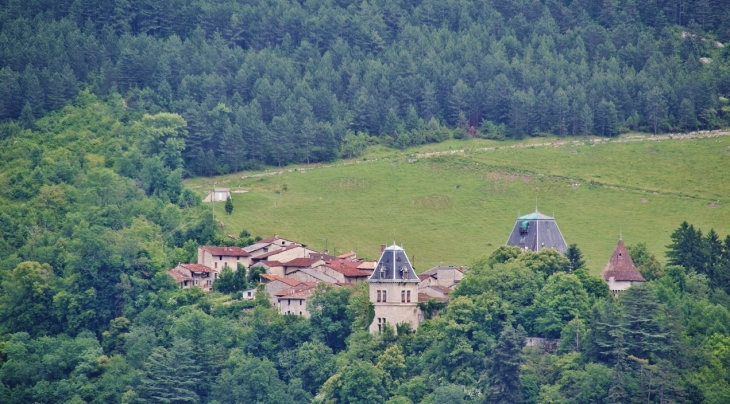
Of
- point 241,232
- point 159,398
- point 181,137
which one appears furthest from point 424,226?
point 159,398

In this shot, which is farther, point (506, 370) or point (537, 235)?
point (537, 235)

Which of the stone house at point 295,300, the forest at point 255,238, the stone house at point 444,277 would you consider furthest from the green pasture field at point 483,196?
the stone house at point 295,300

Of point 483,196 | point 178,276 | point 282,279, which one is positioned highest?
point 483,196

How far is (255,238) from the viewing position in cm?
14088

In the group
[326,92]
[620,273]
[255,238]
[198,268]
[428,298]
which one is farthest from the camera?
[326,92]

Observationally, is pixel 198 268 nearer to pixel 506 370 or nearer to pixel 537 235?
pixel 537 235

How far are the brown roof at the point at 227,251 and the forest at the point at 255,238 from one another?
11.6 ft

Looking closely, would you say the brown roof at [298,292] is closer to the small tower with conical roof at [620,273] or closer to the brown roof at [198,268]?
the brown roof at [198,268]

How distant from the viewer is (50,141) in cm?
16400

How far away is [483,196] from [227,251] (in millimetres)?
38112

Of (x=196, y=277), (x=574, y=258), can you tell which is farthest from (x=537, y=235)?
(x=196, y=277)

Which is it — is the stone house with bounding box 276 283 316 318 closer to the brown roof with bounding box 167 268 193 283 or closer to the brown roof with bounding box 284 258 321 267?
the brown roof with bounding box 284 258 321 267

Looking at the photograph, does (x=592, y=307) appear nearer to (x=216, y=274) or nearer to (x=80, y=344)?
(x=216, y=274)

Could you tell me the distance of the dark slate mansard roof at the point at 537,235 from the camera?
129m
